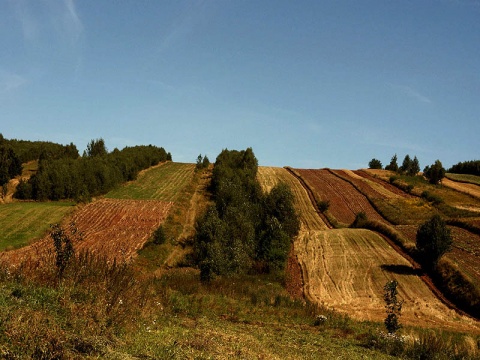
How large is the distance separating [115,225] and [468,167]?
123604 millimetres

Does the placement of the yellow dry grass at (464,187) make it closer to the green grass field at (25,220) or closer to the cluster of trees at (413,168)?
the cluster of trees at (413,168)

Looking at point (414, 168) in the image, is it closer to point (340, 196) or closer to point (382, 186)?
point (382, 186)

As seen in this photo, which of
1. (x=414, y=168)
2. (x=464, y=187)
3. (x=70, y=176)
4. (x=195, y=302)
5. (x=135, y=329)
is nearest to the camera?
(x=135, y=329)

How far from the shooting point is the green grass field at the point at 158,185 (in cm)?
8462

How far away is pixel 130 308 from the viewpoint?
44.4 ft

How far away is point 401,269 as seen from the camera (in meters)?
45.7

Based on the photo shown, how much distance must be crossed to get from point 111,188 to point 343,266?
194 ft

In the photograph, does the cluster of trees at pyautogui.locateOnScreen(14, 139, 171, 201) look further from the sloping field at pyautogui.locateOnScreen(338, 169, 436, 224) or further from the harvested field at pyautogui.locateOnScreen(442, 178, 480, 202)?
the harvested field at pyautogui.locateOnScreen(442, 178, 480, 202)

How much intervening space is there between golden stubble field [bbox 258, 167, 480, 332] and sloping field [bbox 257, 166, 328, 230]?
3.70 metres

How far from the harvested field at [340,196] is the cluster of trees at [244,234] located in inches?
846

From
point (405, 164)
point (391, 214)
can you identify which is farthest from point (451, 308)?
point (405, 164)

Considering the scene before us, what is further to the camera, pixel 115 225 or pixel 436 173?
pixel 436 173

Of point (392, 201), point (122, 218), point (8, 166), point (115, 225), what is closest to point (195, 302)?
point (115, 225)

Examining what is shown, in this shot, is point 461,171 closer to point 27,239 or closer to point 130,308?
point 27,239
